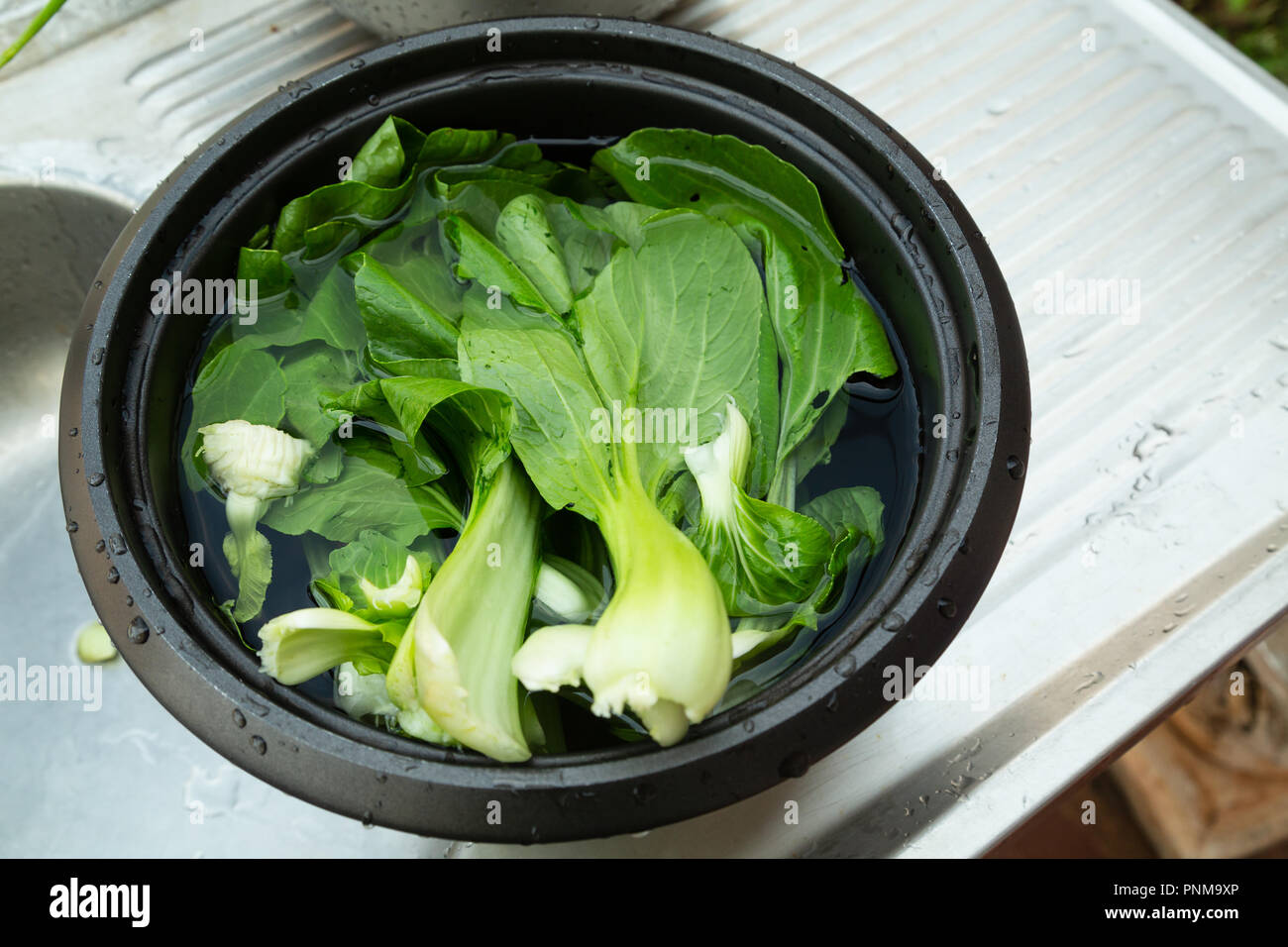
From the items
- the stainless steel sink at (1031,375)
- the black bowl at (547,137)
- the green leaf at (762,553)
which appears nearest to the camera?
the black bowl at (547,137)

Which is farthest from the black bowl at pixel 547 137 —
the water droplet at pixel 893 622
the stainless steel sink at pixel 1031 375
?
the stainless steel sink at pixel 1031 375

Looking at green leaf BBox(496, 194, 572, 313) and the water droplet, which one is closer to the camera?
the water droplet

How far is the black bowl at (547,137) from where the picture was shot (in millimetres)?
542

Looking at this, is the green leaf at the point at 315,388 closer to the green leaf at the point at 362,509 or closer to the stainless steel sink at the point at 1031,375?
the green leaf at the point at 362,509

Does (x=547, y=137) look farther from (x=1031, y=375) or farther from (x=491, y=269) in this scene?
(x=1031, y=375)

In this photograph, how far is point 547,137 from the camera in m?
0.81

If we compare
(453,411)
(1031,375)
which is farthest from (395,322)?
(1031,375)

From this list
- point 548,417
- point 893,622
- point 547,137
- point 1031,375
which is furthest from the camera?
→ point 1031,375

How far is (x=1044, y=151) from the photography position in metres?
1.04

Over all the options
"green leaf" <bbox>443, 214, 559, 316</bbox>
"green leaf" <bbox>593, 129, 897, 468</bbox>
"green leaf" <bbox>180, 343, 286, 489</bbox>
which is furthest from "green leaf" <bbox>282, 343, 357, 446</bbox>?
"green leaf" <bbox>593, 129, 897, 468</bbox>

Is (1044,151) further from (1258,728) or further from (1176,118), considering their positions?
(1258,728)

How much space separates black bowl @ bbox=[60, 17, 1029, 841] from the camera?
54cm

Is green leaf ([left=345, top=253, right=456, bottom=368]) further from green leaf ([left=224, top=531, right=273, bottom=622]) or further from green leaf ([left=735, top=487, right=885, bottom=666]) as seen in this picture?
green leaf ([left=735, top=487, right=885, bottom=666])
